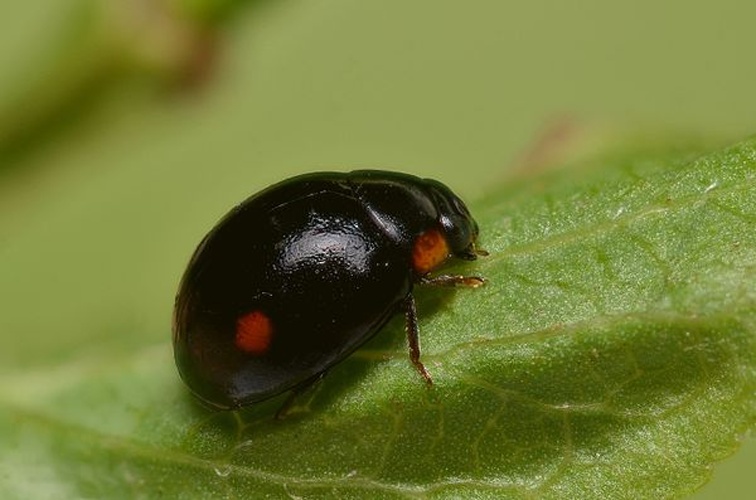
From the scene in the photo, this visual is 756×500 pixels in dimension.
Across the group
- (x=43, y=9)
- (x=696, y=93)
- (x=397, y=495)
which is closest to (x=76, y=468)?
(x=397, y=495)

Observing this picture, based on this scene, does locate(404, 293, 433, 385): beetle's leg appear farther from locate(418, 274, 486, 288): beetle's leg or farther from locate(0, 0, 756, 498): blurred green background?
locate(0, 0, 756, 498): blurred green background

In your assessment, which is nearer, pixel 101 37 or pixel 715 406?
pixel 715 406

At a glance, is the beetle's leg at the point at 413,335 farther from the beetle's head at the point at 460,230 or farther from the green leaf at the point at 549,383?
the beetle's head at the point at 460,230

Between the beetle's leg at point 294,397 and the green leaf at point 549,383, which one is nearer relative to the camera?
the green leaf at point 549,383

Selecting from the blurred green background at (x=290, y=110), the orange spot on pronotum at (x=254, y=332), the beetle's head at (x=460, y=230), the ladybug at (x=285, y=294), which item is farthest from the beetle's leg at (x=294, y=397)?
the blurred green background at (x=290, y=110)

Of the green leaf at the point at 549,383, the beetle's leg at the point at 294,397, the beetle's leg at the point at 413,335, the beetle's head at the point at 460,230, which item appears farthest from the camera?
the beetle's head at the point at 460,230

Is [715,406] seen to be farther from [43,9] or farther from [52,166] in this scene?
[43,9]
